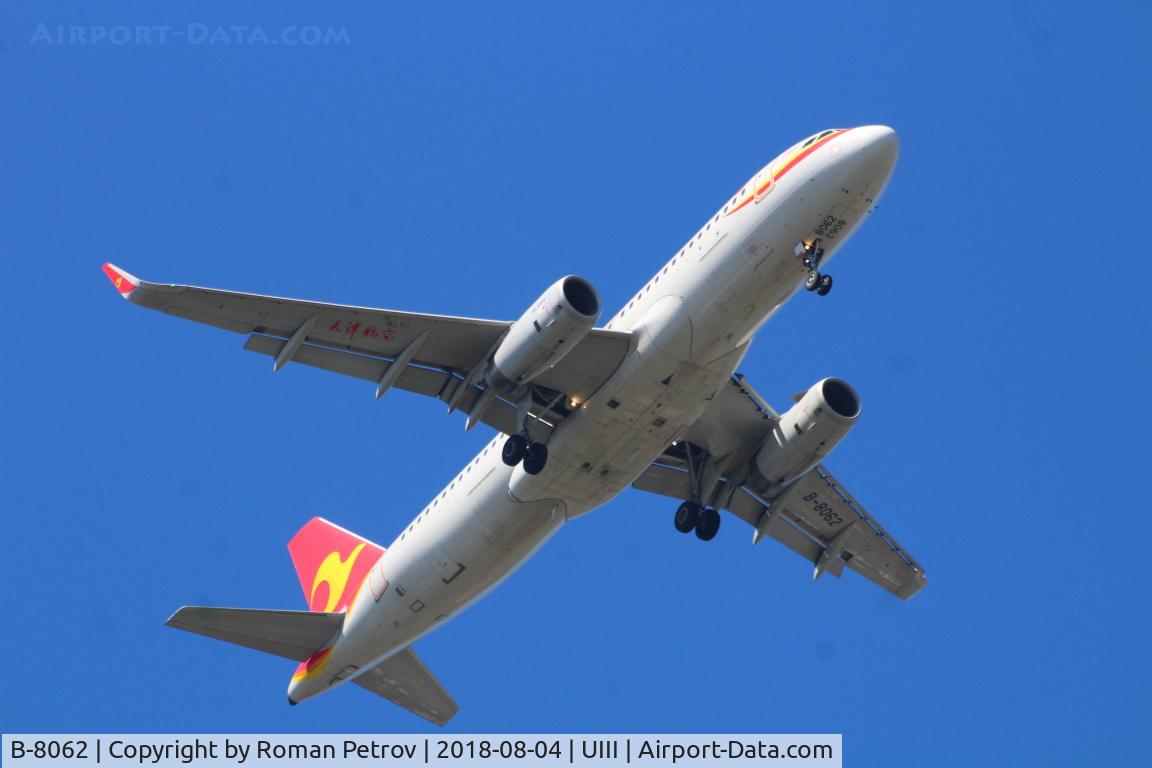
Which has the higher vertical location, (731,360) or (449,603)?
(731,360)

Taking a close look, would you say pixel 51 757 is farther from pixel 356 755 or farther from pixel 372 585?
pixel 372 585

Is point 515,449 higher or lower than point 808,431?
lower

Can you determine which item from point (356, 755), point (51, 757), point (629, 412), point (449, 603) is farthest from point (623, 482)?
point (51, 757)

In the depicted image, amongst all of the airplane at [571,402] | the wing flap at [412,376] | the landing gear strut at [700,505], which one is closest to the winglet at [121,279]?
the airplane at [571,402]

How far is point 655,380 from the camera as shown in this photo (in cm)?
3073

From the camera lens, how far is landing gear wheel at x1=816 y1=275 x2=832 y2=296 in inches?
1166

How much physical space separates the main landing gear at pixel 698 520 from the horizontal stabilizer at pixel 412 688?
22.5 feet

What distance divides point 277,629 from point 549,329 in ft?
34.7

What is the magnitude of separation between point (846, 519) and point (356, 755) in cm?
1359

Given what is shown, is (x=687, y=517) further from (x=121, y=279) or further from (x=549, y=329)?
(x=121, y=279)

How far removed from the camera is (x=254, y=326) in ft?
99.7

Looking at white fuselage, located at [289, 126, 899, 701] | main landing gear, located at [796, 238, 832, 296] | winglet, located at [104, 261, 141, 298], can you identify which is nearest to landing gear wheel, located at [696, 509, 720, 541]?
white fuselage, located at [289, 126, 899, 701]

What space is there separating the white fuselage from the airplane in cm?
4

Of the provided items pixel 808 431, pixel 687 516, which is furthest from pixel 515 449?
pixel 808 431
